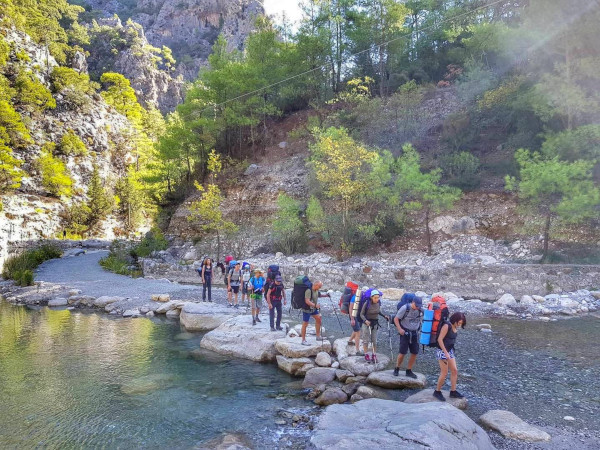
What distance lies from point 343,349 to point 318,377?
139 cm

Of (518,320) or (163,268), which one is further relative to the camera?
(163,268)

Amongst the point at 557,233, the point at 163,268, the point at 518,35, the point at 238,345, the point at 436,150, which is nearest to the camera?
the point at 238,345

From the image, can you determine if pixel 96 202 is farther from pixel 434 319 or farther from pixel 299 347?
pixel 434 319

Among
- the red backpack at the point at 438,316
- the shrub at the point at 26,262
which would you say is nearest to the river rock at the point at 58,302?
the shrub at the point at 26,262

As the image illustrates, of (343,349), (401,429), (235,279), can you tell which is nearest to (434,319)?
(401,429)

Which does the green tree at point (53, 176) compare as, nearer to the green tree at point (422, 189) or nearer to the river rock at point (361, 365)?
the green tree at point (422, 189)

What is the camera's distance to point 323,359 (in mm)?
8328

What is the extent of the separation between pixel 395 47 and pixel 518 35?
1406cm

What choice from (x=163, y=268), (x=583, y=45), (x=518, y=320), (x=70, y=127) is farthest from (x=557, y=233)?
(x=70, y=127)

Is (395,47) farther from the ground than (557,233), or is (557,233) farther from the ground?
(395,47)

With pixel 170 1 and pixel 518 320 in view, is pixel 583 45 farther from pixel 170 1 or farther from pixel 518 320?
pixel 170 1

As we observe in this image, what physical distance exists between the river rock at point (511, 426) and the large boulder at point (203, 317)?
8245 millimetres

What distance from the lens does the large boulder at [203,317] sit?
1207 cm

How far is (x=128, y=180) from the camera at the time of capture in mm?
40688
